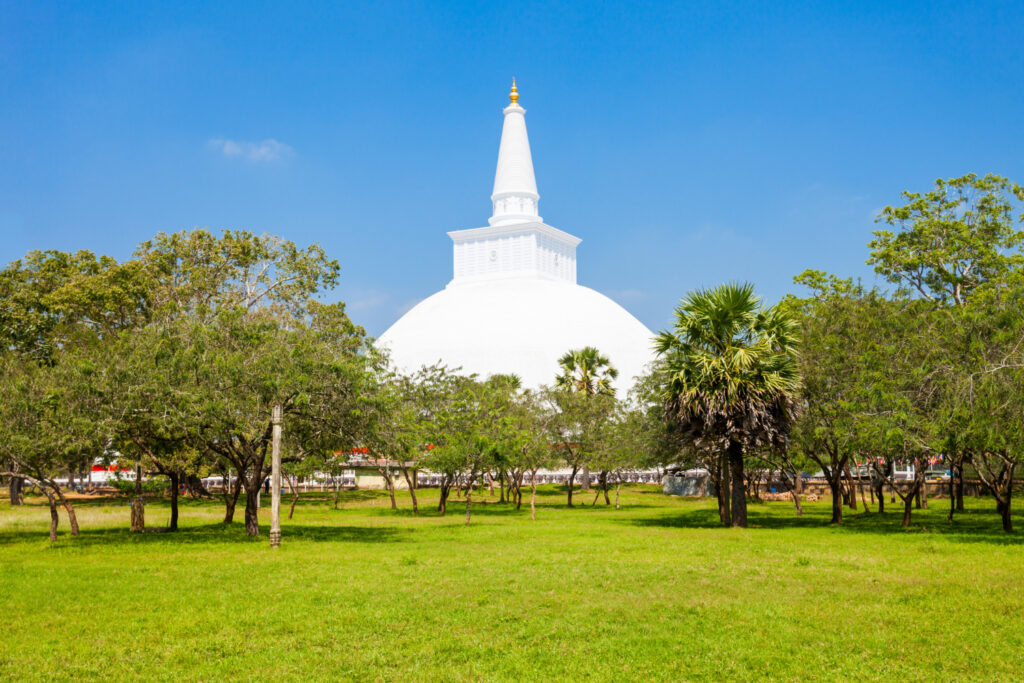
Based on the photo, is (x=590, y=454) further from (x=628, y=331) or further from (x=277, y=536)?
(x=628, y=331)

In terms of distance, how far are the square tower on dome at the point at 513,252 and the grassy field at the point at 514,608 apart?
60.5 meters

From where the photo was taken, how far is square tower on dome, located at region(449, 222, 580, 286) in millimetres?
82562

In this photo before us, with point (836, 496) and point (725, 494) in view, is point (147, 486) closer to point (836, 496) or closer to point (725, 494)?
point (725, 494)

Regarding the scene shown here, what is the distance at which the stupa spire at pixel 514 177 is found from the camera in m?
78.9

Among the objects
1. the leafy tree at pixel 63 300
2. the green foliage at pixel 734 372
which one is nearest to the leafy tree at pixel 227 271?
the leafy tree at pixel 63 300

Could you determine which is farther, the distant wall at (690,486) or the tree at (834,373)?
the distant wall at (690,486)

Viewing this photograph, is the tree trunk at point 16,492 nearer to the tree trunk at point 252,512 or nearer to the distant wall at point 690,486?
the tree trunk at point 252,512

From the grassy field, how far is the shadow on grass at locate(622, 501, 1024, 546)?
65cm

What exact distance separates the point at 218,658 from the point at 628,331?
73.2 m

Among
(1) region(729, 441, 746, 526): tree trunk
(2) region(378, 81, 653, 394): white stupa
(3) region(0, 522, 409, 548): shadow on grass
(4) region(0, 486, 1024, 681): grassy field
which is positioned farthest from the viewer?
(2) region(378, 81, 653, 394): white stupa

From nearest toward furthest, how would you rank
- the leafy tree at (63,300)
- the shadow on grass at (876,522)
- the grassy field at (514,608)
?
the grassy field at (514,608) < the shadow on grass at (876,522) < the leafy tree at (63,300)

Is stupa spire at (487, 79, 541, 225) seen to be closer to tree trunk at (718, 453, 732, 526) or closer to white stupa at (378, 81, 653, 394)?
white stupa at (378, 81, 653, 394)

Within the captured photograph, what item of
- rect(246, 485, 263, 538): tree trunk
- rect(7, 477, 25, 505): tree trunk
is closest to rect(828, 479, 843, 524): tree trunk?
rect(246, 485, 263, 538): tree trunk

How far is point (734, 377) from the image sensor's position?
27.6m
